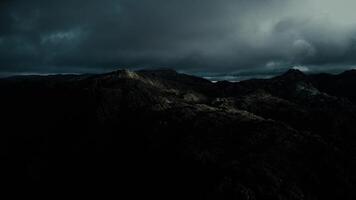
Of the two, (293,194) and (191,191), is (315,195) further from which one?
(191,191)

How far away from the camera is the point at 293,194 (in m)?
169

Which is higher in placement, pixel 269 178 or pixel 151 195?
pixel 269 178

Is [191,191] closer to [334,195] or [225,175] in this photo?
[225,175]

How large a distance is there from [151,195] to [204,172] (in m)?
29.0

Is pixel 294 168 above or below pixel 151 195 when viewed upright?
above

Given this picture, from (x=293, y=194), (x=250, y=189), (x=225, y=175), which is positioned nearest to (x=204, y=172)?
(x=225, y=175)

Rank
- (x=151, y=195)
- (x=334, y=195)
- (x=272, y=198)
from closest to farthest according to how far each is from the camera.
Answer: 1. (x=272, y=198)
2. (x=334, y=195)
3. (x=151, y=195)

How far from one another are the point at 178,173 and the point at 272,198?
167 ft

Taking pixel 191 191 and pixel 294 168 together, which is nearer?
pixel 191 191

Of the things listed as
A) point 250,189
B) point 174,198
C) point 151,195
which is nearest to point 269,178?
point 250,189

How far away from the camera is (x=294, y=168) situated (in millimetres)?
192000

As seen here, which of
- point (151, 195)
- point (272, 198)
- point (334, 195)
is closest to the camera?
point (272, 198)

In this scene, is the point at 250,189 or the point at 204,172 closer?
the point at 250,189

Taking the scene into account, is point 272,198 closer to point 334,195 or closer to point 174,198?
point 334,195
